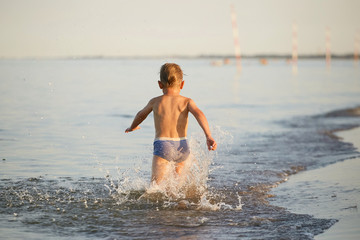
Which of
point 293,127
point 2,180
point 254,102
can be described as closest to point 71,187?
point 2,180

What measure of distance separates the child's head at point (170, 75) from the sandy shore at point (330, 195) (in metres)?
1.91

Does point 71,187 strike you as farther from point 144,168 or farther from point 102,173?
point 144,168

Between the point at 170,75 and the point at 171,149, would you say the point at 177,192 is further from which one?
the point at 170,75

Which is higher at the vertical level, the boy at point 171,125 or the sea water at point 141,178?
the boy at point 171,125

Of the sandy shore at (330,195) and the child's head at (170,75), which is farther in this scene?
the child's head at (170,75)

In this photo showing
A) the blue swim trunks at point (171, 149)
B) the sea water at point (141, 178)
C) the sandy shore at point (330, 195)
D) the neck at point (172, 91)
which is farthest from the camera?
the neck at point (172, 91)

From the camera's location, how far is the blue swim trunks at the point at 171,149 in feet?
20.6

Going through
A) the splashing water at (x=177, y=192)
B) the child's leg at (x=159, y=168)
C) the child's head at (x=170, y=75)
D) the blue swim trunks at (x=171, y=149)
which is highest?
the child's head at (x=170, y=75)

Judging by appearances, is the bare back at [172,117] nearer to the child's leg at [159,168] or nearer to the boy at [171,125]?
the boy at [171,125]

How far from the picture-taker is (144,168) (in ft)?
29.1

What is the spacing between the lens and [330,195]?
6965mm

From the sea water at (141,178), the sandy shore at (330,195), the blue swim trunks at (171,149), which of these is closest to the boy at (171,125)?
the blue swim trunks at (171,149)

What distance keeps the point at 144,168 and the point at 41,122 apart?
21.7ft

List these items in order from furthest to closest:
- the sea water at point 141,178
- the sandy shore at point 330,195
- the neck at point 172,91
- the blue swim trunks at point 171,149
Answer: the neck at point 172,91, the blue swim trunks at point 171,149, the sandy shore at point 330,195, the sea water at point 141,178
